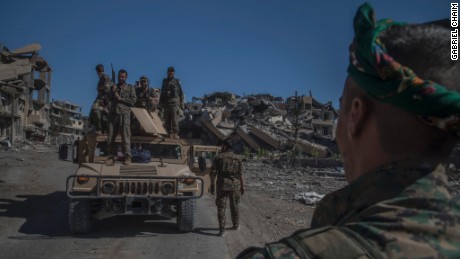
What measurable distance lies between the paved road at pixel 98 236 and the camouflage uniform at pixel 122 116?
1446mm

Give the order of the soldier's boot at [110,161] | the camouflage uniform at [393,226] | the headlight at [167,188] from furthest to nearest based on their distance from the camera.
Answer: the soldier's boot at [110,161]
the headlight at [167,188]
the camouflage uniform at [393,226]

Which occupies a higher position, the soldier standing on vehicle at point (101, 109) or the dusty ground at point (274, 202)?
the soldier standing on vehicle at point (101, 109)

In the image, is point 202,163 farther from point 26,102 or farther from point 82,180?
point 26,102

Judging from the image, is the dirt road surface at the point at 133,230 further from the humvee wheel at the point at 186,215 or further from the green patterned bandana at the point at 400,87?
the green patterned bandana at the point at 400,87

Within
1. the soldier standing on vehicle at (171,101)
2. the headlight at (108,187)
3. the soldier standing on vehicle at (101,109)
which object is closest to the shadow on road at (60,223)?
the headlight at (108,187)

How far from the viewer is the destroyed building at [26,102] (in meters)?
26.1

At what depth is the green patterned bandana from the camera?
0.88m

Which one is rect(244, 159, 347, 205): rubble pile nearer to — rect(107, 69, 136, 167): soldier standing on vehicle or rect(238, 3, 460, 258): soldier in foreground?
rect(107, 69, 136, 167): soldier standing on vehicle

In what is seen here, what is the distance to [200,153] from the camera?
8266 millimetres

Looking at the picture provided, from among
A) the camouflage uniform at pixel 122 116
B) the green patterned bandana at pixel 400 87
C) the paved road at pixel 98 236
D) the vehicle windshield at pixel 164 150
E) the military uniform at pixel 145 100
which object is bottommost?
the paved road at pixel 98 236

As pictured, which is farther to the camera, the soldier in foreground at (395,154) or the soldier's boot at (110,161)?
the soldier's boot at (110,161)

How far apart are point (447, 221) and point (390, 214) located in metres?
0.11

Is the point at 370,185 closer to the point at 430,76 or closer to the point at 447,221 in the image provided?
the point at 447,221

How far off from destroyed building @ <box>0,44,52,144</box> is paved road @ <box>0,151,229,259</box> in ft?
57.4
